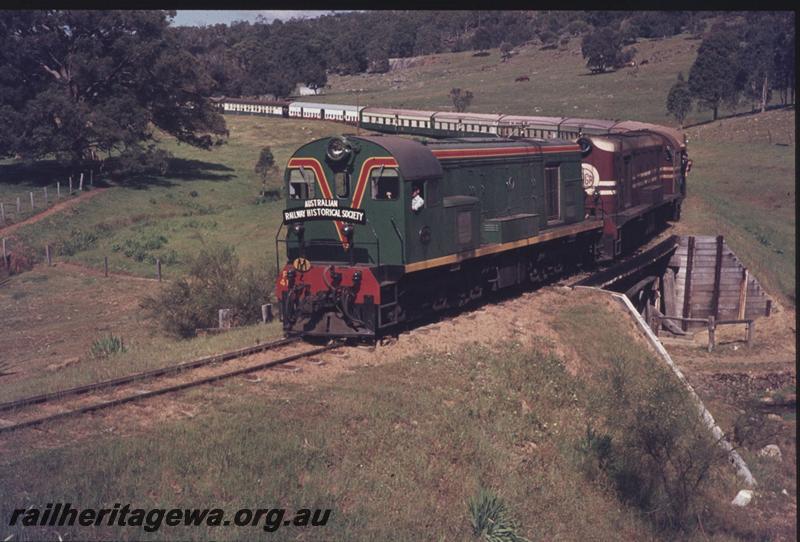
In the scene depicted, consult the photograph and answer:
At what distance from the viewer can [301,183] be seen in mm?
17562

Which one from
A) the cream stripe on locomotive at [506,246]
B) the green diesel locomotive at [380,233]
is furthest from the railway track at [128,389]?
the cream stripe on locomotive at [506,246]

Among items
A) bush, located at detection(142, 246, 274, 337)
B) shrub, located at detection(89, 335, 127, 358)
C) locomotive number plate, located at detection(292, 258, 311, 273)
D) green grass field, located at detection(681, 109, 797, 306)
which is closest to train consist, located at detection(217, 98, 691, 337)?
locomotive number plate, located at detection(292, 258, 311, 273)

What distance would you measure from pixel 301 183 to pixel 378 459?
7.75 meters

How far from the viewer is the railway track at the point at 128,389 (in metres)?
11.9

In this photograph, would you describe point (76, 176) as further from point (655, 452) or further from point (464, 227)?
point (655, 452)

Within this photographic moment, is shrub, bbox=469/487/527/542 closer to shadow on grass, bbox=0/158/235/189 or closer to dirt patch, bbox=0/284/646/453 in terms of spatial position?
dirt patch, bbox=0/284/646/453

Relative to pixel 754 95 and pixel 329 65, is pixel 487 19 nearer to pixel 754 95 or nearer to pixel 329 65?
pixel 329 65

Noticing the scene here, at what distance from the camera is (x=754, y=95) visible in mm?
44375

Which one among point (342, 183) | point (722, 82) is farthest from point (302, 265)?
point (722, 82)

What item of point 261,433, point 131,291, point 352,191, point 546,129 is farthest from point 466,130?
point 261,433

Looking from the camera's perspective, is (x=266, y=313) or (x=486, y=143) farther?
(x=266, y=313)

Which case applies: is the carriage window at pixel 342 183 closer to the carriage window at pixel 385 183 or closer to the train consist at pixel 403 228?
the train consist at pixel 403 228

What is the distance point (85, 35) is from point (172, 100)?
7.62m

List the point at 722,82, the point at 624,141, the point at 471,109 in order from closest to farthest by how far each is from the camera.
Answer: the point at 624,141 < the point at 722,82 < the point at 471,109
